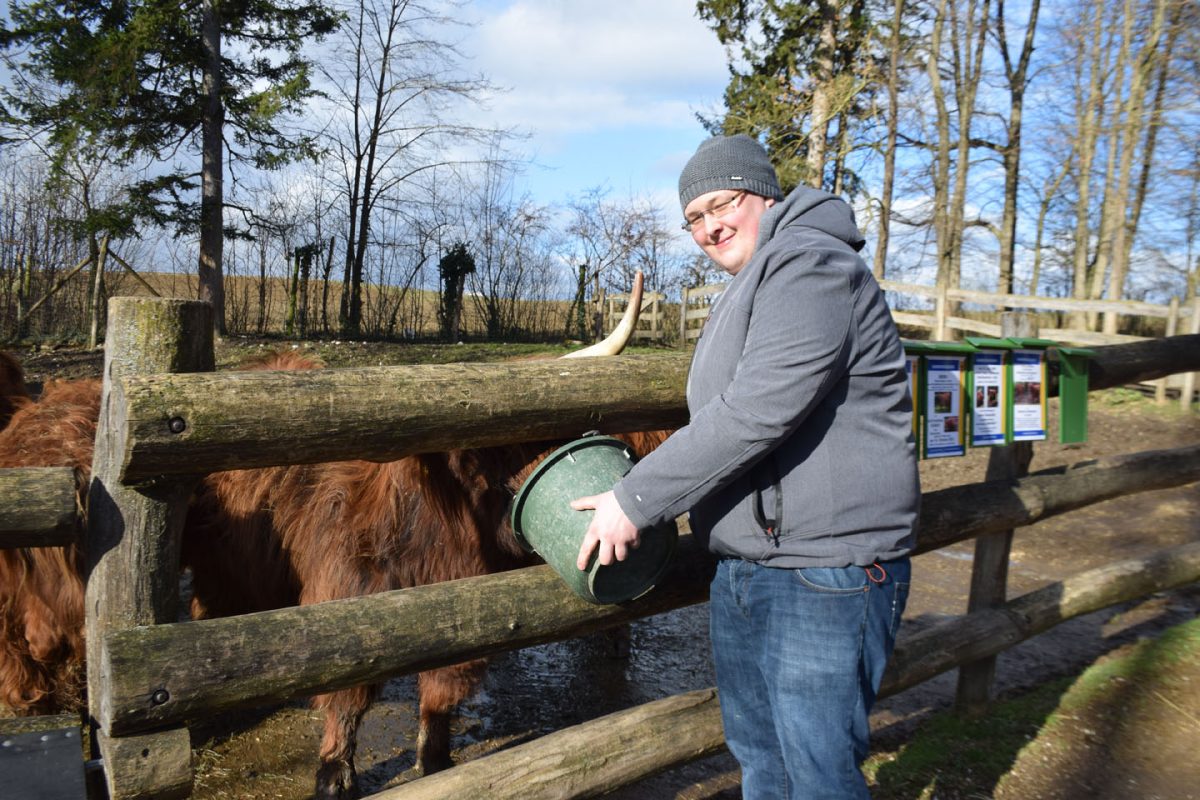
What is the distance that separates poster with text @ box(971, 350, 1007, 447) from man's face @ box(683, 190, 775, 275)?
6.09 ft

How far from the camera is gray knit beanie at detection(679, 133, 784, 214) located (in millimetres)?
2084

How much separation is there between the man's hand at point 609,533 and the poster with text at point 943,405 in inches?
74.9

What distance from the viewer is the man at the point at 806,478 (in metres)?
1.77

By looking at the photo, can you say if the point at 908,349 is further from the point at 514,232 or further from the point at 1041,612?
the point at 514,232

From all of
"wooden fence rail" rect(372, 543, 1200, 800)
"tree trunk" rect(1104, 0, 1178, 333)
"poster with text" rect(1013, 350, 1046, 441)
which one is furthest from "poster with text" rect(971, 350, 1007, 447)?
"tree trunk" rect(1104, 0, 1178, 333)

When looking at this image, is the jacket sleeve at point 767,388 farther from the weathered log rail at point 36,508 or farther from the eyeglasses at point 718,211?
the weathered log rail at point 36,508

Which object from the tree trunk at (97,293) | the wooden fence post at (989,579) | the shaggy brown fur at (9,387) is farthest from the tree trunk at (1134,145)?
the tree trunk at (97,293)

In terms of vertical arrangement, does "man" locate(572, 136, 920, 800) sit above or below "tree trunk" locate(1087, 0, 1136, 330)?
below

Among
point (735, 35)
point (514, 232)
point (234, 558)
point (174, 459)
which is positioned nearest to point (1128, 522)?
point (234, 558)

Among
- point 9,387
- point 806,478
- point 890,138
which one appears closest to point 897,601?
point 806,478

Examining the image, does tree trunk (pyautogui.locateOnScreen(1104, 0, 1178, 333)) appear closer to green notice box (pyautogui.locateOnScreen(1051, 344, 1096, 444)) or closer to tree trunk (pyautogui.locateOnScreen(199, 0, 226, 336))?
green notice box (pyautogui.locateOnScreen(1051, 344, 1096, 444))

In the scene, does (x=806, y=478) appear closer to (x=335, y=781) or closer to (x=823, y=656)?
(x=823, y=656)

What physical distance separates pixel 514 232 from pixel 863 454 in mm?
21470

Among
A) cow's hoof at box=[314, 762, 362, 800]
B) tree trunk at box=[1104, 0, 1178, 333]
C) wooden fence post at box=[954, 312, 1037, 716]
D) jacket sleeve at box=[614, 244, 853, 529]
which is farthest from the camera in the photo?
tree trunk at box=[1104, 0, 1178, 333]
